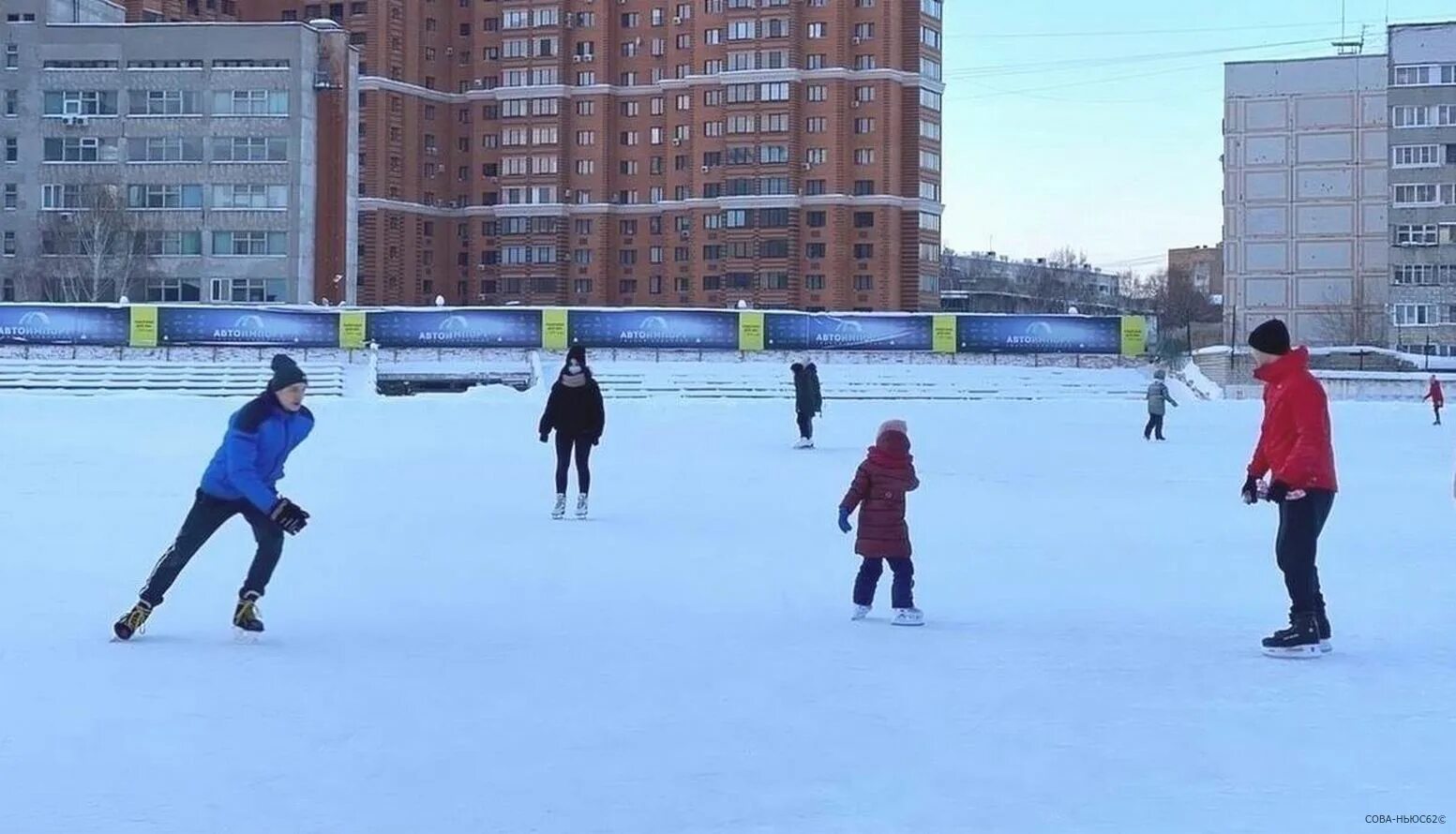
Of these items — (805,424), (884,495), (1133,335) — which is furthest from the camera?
(1133,335)

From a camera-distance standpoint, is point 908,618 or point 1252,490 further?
point 908,618

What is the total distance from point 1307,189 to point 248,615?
284ft

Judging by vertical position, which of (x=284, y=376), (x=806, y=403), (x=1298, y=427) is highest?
(x=284, y=376)

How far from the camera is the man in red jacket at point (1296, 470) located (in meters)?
7.91

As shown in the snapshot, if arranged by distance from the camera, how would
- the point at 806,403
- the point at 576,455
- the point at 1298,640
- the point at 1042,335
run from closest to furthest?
1. the point at 1298,640
2. the point at 576,455
3. the point at 806,403
4. the point at 1042,335

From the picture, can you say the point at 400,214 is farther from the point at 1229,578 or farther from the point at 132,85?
the point at 1229,578

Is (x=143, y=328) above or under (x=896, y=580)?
above

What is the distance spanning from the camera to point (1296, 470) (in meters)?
7.90

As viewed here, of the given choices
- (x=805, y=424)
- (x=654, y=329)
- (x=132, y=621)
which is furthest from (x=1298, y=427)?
(x=654, y=329)

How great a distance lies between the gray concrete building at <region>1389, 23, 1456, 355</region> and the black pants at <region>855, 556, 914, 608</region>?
7741 cm

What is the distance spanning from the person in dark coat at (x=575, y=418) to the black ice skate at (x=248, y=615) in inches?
246

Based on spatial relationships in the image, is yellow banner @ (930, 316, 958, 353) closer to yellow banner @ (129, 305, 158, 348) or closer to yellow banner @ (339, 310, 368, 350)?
yellow banner @ (339, 310, 368, 350)

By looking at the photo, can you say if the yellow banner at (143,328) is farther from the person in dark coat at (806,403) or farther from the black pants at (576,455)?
the black pants at (576,455)

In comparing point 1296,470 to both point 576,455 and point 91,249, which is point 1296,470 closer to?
point 576,455
